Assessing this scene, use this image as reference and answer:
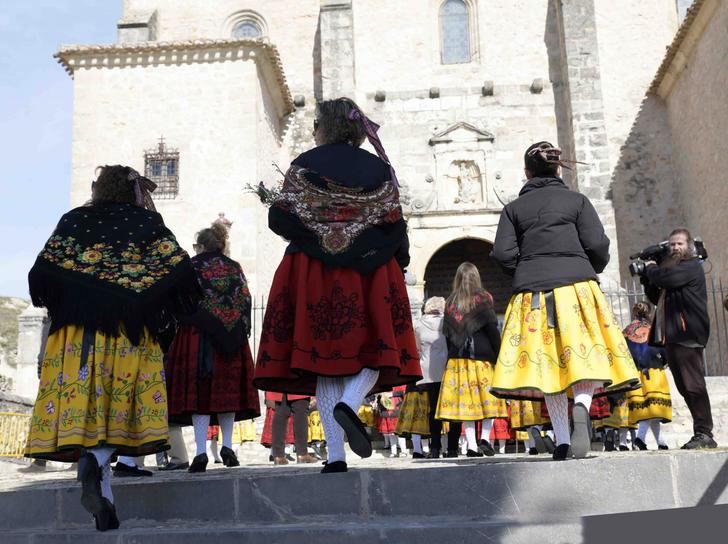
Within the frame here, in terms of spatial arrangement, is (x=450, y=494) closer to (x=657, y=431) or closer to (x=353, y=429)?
(x=353, y=429)

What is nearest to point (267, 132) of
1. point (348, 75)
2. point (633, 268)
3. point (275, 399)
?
point (348, 75)

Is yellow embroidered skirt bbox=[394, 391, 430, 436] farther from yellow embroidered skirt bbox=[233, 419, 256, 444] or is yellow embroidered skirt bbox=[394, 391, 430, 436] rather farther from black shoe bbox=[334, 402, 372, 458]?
black shoe bbox=[334, 402, 372, 458]

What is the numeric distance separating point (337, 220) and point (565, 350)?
4.74 ft

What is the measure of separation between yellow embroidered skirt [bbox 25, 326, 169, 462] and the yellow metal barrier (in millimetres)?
8949

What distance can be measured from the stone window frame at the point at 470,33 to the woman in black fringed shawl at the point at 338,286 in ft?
55.2

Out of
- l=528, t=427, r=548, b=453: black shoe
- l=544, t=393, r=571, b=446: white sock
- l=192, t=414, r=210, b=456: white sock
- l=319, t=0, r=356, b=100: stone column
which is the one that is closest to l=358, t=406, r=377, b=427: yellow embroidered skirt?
l=528, t=427, r=548, b=453: black shoe

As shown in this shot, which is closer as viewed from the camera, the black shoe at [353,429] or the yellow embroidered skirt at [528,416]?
the black shoe at [353,429]

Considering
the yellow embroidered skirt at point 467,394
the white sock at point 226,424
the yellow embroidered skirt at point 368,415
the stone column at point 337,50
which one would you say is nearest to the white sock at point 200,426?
the white sock at point 226,424

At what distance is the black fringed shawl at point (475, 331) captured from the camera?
7371 mm

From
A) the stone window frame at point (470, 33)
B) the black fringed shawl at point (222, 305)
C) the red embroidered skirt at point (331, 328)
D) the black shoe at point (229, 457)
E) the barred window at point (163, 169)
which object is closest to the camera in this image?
the red embroidered skirt at point (331, 328)

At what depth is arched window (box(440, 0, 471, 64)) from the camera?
68.5 feet

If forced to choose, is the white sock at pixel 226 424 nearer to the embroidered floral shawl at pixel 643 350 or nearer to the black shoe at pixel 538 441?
the black shoe at pixel 538 441

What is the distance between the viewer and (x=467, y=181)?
19.9 meters

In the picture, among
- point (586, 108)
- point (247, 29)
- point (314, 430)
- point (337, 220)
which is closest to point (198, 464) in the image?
point (337, 220)
